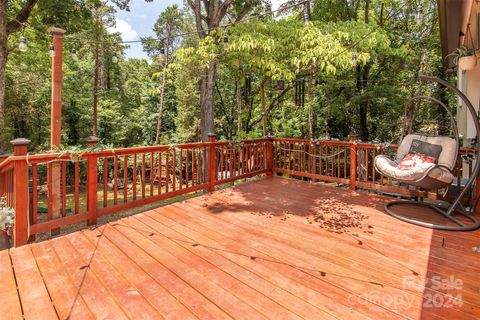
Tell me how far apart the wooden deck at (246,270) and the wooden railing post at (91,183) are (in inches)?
9.0

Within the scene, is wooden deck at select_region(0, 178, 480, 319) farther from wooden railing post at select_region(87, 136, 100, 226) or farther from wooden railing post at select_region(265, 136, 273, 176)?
wooden railing post at select_region(265, 136, 273, 176)

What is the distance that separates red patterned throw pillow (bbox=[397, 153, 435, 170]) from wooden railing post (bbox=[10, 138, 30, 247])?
4.11 m

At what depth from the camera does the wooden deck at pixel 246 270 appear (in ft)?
5.70

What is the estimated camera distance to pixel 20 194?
2.59 m

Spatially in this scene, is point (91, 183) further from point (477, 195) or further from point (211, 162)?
point (477, 195)

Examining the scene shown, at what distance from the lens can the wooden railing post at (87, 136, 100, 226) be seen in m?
3.04

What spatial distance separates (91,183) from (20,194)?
637mm

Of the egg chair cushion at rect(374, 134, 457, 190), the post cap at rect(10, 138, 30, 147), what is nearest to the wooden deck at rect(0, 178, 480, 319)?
the egg chair cushion at rect(374, 134, 457, 190)

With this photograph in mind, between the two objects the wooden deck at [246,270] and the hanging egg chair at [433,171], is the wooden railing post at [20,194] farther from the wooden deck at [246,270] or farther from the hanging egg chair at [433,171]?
the hanging egg chair at [433,171]

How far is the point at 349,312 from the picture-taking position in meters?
1.70

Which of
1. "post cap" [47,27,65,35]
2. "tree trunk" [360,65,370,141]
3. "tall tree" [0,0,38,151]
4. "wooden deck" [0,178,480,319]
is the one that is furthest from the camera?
"tree trunk" [360,65,370,141]

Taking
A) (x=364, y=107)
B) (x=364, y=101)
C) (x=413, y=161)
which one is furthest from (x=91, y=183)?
(x=364, y=107)

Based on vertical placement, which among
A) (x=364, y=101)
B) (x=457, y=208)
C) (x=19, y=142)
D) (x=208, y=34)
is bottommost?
(x=457, y=208)

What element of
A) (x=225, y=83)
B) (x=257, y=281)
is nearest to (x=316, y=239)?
(x=257, y=281)
